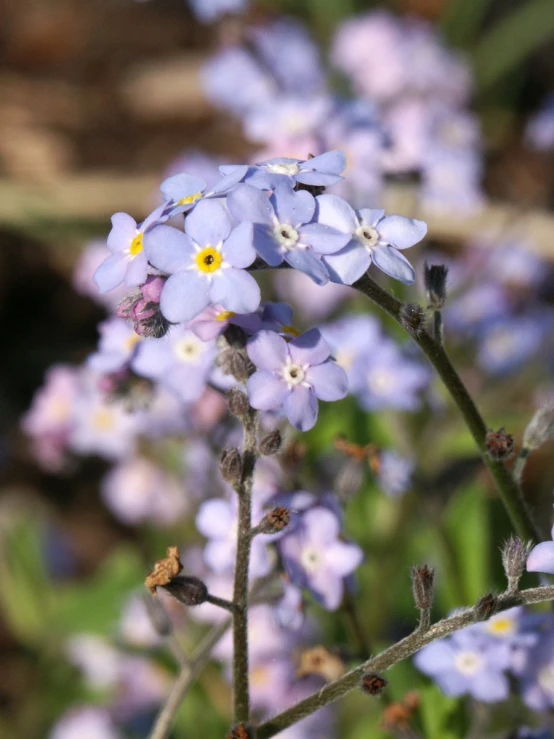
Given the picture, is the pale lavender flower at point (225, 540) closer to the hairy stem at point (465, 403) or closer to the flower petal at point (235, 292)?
the hairy stem at point (465, 403)

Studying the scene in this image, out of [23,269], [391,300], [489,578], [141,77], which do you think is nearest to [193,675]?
[391,300]

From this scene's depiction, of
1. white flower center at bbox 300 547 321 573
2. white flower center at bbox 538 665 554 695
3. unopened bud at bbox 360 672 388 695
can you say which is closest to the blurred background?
white flower center at bbox 538 665 554 695

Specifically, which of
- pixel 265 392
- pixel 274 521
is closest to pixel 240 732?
pixel 274 521

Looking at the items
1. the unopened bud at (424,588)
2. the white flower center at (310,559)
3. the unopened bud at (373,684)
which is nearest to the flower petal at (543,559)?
the unopened bud at (424,588)

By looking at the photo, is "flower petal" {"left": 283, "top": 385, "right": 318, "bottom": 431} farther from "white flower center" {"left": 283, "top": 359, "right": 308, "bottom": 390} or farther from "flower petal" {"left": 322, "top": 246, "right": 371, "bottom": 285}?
"flower petal" {"left": 322, "top": 246, "right": 371, "bottom": 285}

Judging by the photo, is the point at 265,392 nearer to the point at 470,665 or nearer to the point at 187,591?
the point at 187,591

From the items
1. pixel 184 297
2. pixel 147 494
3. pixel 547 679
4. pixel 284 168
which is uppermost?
pixel 147 494

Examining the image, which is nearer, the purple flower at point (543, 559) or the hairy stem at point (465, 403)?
the purple flower at point (543, 559)
